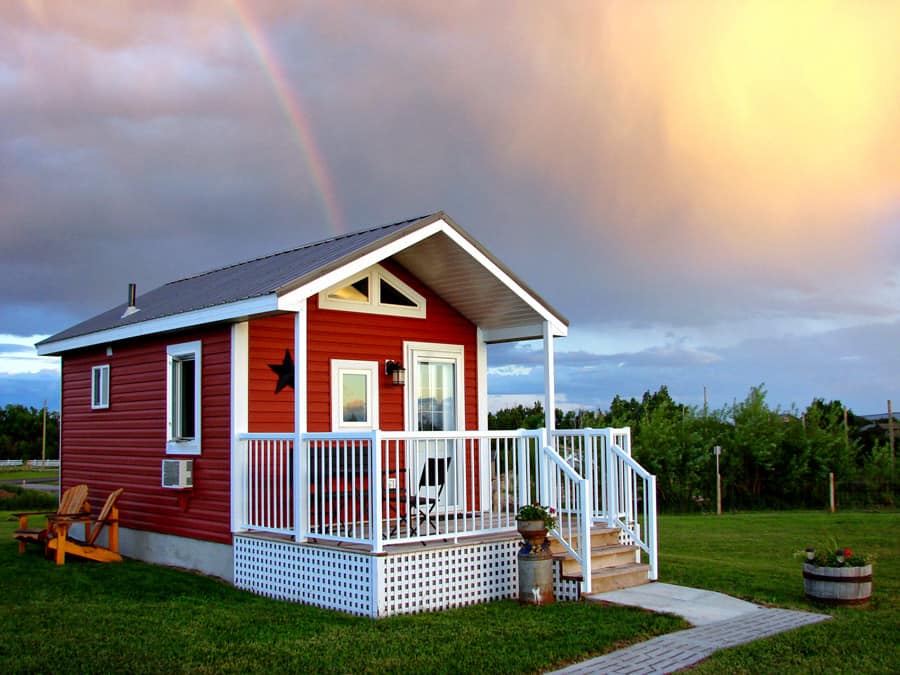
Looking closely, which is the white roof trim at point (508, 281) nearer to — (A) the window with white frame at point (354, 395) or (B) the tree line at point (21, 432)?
(A) the window with white frame at point (354, 395)

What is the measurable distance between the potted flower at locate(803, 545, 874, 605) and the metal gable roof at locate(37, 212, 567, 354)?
4.27 metres

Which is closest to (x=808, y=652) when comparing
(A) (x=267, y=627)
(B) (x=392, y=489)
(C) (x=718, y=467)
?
(A) (x=267, y=627)

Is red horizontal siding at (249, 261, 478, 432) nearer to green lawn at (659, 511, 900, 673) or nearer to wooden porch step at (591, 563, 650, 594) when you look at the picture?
wooden porch step at (591, 563, 650, 594)

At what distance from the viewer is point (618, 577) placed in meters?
9.36

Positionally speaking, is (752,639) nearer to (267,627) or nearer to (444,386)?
(267,627)

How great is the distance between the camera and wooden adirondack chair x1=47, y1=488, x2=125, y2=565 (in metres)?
11.3

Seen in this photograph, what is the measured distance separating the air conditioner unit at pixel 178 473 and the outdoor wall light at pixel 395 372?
8.67 feet

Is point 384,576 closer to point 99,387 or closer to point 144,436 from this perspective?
point 144,436

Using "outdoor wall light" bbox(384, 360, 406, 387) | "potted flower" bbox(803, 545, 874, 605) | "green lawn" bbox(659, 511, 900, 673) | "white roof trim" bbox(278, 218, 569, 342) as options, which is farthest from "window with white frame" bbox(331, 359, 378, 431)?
"potted flower" bbox(803, 545, 874, 605)

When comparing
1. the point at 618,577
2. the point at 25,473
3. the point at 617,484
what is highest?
the point at 617,484

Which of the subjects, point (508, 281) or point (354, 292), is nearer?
point (508, 281)

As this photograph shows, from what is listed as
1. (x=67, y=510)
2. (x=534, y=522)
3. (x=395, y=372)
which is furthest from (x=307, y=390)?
(x=67, y=510)

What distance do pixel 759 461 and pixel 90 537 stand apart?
1814 cm

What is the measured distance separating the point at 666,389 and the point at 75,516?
91.5 feet
